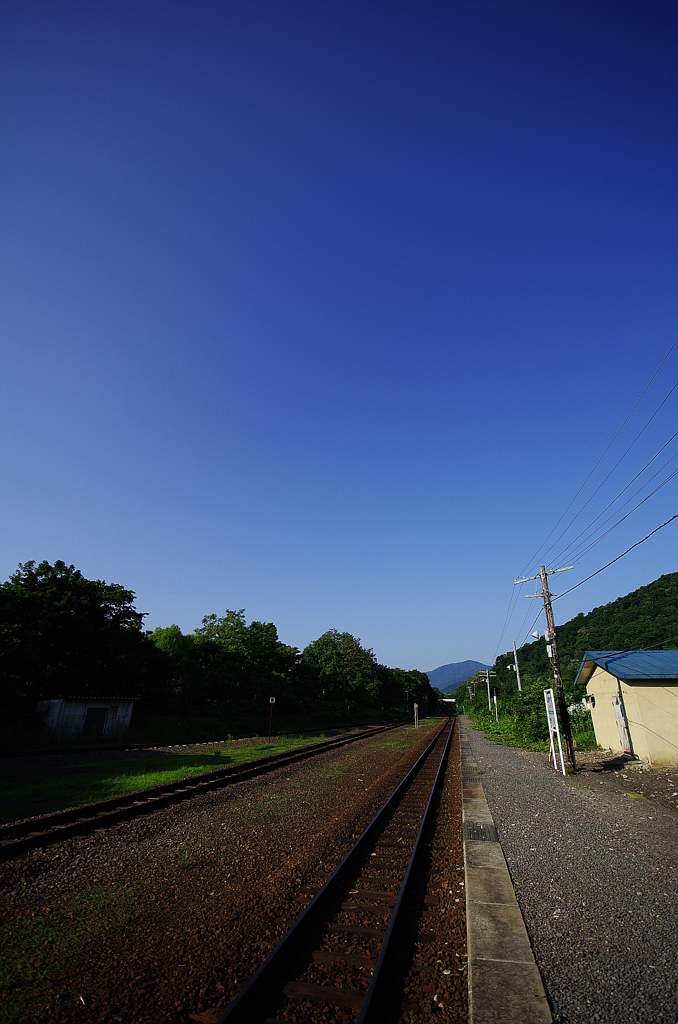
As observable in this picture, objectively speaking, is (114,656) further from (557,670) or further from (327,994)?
(327,994)

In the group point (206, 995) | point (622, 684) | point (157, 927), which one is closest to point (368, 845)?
point (157, 927)

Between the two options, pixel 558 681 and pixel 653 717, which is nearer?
pixel 653 717

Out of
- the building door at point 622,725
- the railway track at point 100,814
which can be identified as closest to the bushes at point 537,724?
the building door at point 622,725

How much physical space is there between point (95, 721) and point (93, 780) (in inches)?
592

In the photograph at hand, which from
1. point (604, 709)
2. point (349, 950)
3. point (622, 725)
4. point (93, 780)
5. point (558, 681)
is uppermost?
point (558, 681)

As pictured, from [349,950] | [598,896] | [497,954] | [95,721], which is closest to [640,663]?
[598,896]

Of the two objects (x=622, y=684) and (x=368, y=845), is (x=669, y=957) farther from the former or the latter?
(x=622, y=684)

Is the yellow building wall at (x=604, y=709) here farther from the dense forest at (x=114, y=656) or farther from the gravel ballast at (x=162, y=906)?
the dense forest at (x=114, y=656)

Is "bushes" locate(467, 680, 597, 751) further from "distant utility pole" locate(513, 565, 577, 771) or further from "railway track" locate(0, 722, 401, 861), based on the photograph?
"railway track" locate(0, 722, 401, 861)

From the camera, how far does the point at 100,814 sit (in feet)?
29.5

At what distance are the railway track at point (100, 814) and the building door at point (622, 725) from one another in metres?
13.9

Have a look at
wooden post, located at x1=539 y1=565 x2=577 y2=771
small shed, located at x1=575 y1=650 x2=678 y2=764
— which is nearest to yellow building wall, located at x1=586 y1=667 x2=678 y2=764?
small shed, located at x1=575 y1=650 x2=678 y2=764

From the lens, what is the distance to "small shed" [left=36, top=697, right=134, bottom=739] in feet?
78.9

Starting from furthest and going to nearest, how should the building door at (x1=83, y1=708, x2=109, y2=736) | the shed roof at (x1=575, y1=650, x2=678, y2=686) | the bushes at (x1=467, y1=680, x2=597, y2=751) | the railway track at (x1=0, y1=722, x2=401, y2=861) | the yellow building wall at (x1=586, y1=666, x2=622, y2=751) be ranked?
1. the building door at (x1=83, y1=708, x2=109, y2=736)
2. the bushes at (x1=467, y1=680, x2=597, y2=751)
3. the yellow building wall at (x1=586, y1=666, x2=622, y2=751)
4. the shed roof at (x1=575, y1=650, x2=678, y2=686)
5. the railway track at (x1=0, y1=722, x2=401, y2=861)
